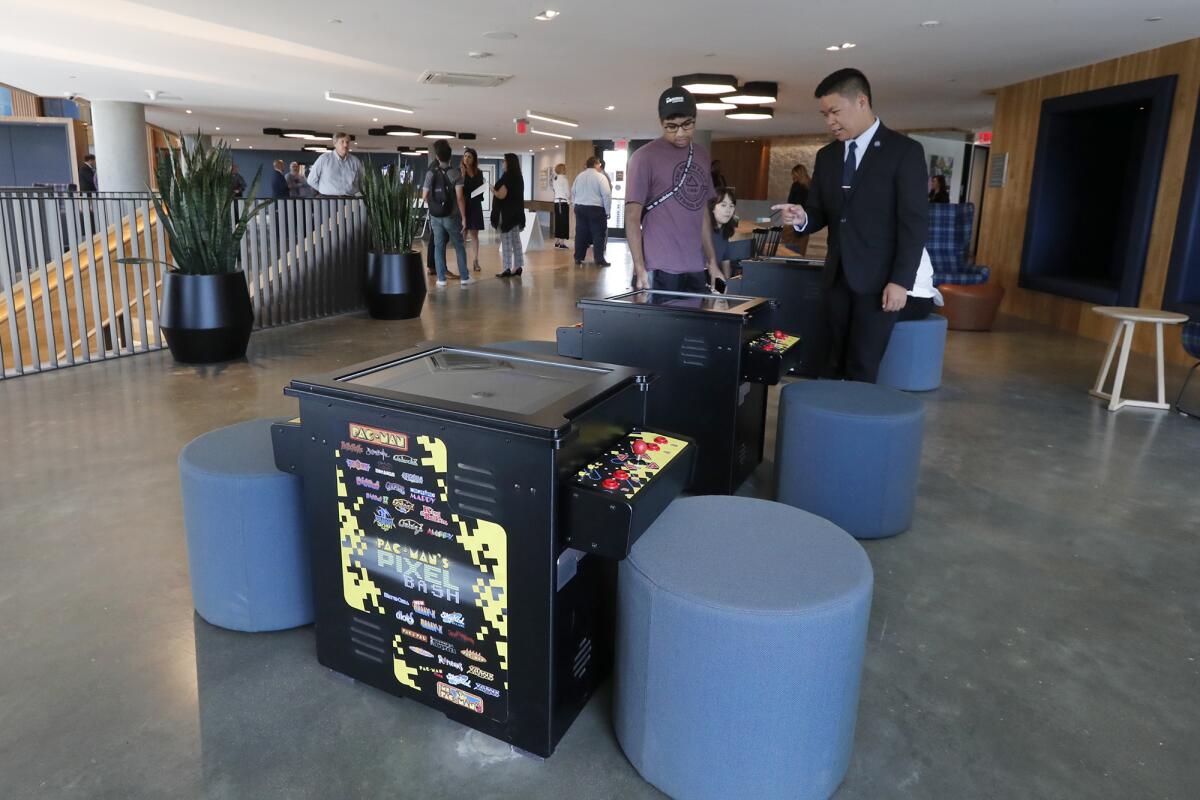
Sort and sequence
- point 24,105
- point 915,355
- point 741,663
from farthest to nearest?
point 24,105 → point 915,355 → point 741,663

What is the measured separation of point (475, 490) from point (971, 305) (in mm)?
6526

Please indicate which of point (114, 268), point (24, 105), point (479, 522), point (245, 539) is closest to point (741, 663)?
point (479, 522)

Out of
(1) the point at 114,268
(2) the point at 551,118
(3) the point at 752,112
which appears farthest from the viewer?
(2) the point at 551,118

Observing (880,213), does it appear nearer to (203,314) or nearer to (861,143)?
(861,143)

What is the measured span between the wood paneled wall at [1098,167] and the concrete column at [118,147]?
12.5 m

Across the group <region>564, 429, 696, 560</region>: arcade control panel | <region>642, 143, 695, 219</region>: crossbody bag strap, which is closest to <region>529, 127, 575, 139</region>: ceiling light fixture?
<region>642, 143, 695, 219</region>: crossbody bag strap

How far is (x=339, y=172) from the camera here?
7.30 meters

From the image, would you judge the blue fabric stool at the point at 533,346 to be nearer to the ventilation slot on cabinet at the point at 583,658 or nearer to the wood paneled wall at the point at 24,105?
the ventilation slot on cabinet at the point at 583,658

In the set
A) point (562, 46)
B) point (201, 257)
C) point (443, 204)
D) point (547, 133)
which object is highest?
point (547, 133)

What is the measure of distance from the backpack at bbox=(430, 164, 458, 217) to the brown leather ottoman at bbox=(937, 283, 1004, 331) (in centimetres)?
498

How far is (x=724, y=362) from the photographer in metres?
2.70

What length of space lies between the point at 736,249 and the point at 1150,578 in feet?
15.2

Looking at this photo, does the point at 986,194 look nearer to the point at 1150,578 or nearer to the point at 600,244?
the point at 600,244

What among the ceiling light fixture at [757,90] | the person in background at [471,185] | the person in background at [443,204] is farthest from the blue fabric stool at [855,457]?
the ceiling light fixture at [757,90]
